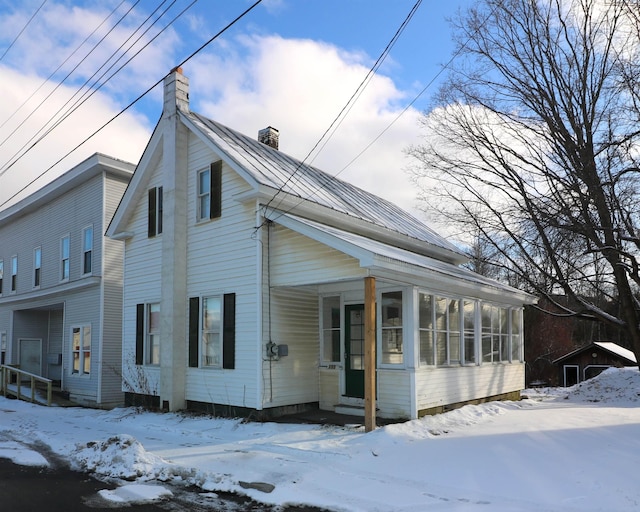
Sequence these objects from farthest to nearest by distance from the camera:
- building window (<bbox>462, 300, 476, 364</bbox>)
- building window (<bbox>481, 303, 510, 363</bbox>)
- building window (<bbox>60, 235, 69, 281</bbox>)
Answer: building window (<bbox>60, 235, 69, 281</bbox>), building window (<bbox>481, 303, 510, 363</bbox>), building window (<bbox>462, 300, 476, 364</bbox>)

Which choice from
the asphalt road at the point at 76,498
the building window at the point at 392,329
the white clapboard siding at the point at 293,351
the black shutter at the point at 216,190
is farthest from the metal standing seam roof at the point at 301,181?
the asphalt road at the point at 76,498

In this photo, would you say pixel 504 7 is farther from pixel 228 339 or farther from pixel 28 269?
pixel 28 269

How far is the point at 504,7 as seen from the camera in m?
16.0

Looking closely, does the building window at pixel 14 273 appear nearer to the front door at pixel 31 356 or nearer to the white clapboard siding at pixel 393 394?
the front door at pixel 31 356

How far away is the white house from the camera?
36.8ft

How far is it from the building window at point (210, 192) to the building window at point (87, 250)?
272 inches

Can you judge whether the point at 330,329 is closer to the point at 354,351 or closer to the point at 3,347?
the point at 354,351

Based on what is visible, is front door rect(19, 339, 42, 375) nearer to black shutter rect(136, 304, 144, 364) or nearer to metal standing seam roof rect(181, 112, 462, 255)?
black shutter rect(136, 304, 144, 364)


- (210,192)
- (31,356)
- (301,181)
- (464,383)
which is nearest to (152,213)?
(210,192)

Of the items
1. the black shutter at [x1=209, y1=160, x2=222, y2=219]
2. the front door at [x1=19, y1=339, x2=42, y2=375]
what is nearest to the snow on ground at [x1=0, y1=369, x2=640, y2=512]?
the black shutter at [x1=209, y1=160, x2=222, y2=219]

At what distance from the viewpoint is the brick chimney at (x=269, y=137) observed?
17250mm

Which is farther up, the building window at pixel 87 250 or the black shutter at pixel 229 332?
the building window at pixel 87 250

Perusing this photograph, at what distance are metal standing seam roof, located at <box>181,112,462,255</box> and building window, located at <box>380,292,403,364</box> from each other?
9.35 ft

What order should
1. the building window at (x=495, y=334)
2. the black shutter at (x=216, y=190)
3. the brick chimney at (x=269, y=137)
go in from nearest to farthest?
1. the black shutter at (x=216, y=190)
2. the building window at (x=495, y=334)
3. the brick chimney at (x=269, y=137)
